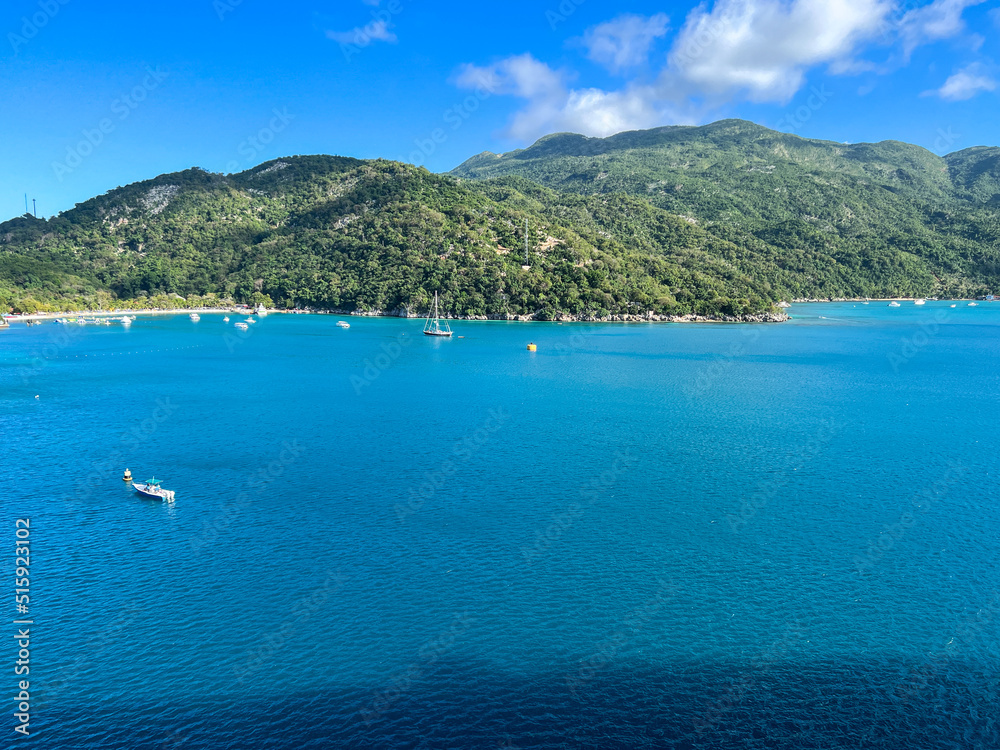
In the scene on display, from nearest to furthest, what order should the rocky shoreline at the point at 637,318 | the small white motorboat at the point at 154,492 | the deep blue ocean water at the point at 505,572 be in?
the deep blue ocean water at the point at 505,572 < the small white motorboat at the point at 154,492 < the rocky shoreline at the point at 637,318

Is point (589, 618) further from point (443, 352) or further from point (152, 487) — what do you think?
point (443, 352)

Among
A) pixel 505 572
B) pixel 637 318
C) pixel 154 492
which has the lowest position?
pixel 505 572

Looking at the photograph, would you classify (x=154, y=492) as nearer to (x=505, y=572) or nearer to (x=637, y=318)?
(x=505, y=572)

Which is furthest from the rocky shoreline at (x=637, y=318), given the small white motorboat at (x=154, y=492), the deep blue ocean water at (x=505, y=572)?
the small white motorboat at (x=154, y=492)

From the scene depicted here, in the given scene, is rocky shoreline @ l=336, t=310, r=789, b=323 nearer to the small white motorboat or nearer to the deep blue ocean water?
the deep blue ocean water

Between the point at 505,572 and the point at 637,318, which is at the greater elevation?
the point at 637,318

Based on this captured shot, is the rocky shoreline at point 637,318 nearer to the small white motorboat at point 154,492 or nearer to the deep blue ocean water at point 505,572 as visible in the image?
the deep blue ocean water at point 505,572

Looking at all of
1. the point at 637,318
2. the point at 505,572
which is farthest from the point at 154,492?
the point at 637,318

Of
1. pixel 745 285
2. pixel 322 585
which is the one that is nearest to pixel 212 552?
pixel 322 585
